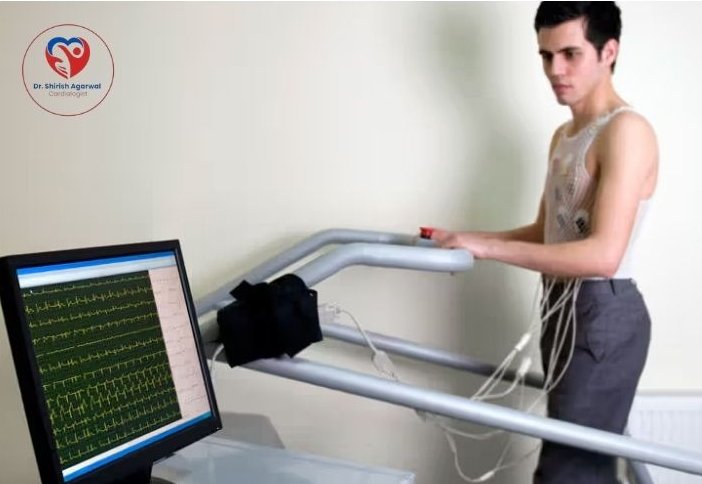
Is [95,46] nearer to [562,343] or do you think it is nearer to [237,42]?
[237,42]

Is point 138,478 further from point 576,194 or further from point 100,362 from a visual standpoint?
point 576,194

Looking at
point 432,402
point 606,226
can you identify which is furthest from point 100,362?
point 606,226

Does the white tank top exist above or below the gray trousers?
above

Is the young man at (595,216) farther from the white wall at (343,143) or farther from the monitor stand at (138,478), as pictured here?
the monitor stand at (138,478)

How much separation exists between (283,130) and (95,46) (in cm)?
57

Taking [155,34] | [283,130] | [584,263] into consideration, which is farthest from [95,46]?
[584,263]

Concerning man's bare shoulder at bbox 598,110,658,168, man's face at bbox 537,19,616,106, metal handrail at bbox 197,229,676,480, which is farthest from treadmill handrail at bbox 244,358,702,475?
man's face at bbox 537,19,616,106

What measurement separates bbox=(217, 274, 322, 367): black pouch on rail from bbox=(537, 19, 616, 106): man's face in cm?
78

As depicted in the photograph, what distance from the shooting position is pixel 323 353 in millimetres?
1924

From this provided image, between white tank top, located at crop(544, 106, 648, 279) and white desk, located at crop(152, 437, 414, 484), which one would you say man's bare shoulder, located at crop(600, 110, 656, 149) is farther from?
white desk, located at crop(152, 437, 414, 484)

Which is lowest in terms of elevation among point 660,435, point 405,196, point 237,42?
point 660,435

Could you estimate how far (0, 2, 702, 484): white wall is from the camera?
181cm

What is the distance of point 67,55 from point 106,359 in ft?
3.97

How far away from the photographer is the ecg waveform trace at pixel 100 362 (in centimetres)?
82
